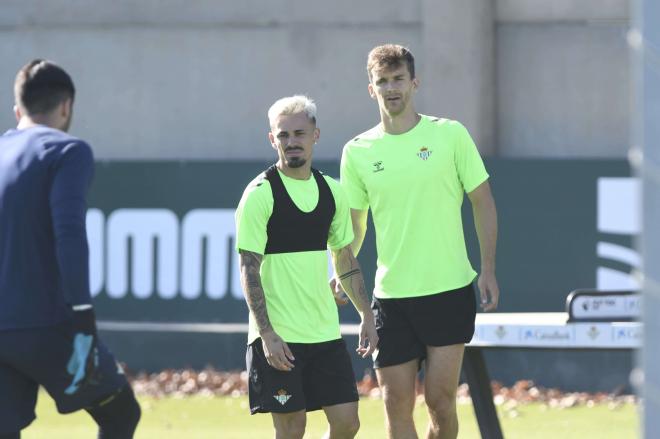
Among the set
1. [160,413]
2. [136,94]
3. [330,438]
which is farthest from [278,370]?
[136,94]

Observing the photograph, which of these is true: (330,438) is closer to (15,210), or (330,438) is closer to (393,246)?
(393,246)

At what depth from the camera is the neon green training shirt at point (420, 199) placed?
707 centimetres

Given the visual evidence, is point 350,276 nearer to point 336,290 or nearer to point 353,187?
point 336,290

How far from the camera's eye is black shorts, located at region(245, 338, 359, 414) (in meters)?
6.49

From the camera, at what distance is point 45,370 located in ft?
17.9

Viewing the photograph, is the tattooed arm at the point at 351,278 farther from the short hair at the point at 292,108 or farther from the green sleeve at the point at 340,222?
the short hair at the point at 292,108

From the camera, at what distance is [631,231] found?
36.4 feet

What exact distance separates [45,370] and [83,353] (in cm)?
26

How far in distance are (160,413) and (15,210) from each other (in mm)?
5588

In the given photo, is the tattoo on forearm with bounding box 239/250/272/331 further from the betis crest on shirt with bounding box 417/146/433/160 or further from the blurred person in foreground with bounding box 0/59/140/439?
the betis crest on shirt with bounding box 417/146/433/160

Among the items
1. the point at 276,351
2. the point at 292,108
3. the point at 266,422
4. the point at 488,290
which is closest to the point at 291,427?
the point at 276,351

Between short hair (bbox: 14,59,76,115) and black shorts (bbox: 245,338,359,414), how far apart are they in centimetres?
161

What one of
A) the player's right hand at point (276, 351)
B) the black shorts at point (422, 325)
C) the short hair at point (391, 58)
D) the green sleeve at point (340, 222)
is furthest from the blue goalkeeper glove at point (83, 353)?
the short hair at point (391, 58)

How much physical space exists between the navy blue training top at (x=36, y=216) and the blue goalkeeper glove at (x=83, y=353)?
0.07 metres
